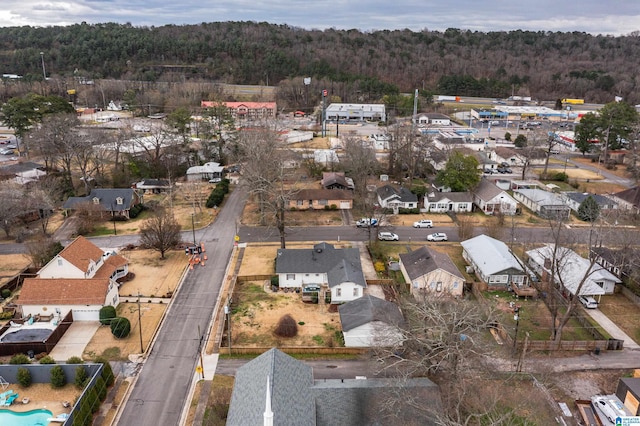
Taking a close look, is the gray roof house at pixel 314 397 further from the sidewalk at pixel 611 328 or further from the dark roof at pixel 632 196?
the dark roof at pixel 632 196

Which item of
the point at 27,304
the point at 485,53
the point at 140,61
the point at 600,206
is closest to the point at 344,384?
the point at 27,304

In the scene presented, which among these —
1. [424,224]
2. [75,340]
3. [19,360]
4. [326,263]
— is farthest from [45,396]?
[424,224]

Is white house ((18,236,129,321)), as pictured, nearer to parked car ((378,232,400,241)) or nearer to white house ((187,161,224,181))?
parked car ((378,232,400,241))

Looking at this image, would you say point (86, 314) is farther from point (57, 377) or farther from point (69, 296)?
point (57, 377)

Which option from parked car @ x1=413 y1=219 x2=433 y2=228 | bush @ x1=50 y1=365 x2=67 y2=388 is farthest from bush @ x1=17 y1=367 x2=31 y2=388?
parked car @ x1=413 y1=219 x2=433 y2=228

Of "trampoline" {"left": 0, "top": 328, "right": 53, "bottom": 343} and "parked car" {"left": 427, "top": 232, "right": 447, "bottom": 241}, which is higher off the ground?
"parked car" {"left": 427, "top": 232, "right": 447, "bottom": 241}

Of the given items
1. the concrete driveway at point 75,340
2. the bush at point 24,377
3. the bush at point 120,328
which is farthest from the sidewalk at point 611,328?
the bush at point 24,377
